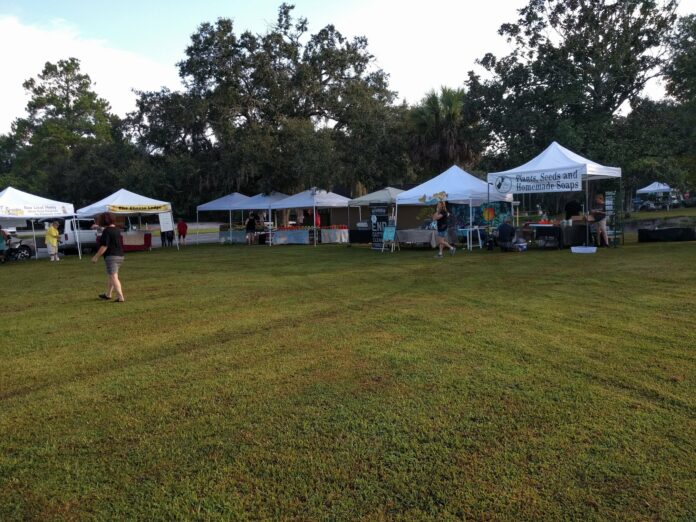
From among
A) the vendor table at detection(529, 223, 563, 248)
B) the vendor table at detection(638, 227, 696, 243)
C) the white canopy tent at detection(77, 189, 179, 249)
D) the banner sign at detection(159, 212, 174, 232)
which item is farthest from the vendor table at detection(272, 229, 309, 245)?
the vendor table at detection(638, 227, 696, 243)

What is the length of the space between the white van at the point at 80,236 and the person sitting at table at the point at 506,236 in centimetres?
1598

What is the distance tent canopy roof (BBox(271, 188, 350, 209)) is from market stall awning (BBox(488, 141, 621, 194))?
31.7ft

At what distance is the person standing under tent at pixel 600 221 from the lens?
613 inches

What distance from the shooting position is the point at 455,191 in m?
17.7

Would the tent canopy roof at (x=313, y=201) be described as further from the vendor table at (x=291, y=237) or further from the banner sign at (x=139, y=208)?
the banner sign at (x=139, y=208)

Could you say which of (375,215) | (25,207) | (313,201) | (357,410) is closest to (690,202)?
(313,201)

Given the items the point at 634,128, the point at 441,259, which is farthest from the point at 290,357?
the point at 634,128

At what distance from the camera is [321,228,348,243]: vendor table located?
80.7 feet

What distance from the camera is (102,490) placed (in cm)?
286

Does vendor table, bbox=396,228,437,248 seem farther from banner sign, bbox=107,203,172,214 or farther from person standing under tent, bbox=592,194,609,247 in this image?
banner sign, bbox=107,203,172,214

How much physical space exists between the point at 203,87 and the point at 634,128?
820 inches

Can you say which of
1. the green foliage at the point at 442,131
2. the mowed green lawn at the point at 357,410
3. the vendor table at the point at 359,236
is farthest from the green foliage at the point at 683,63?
the mowed green lawn at the point at 357,410

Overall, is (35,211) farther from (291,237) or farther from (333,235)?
(333,235)

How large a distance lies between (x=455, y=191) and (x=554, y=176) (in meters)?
3.35
